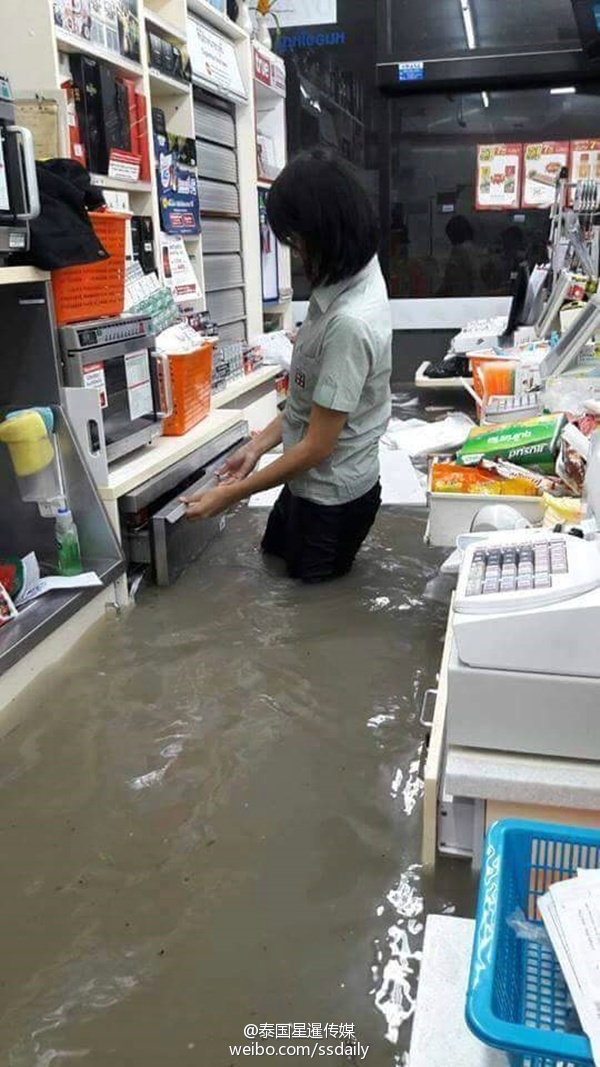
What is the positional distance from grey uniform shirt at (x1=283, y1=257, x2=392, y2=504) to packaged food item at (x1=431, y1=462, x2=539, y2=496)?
1.62ft

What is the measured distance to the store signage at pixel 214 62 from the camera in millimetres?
3789

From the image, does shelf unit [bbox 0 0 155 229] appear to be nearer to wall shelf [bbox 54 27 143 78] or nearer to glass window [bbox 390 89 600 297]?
wall shelf [bbox 54 27 143 78]

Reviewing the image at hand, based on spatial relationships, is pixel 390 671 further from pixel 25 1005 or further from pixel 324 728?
pixel 25 1005

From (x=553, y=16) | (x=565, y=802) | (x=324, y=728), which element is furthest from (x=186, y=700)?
(x=553, y=16)

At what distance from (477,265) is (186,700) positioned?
5533 mm

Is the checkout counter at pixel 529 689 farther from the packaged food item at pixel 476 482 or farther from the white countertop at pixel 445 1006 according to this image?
the packaged food item at pixel 476 482

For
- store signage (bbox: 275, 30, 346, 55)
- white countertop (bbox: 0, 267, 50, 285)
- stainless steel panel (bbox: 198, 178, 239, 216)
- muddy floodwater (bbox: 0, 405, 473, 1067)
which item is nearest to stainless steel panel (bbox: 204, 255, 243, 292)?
stainless steel panel (bbox: 198, 178, 239, 216)

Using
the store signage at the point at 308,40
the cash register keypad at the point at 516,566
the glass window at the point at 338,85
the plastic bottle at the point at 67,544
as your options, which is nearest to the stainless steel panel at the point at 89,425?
the plastic bottle at the point at 67,544

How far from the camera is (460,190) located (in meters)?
6.58

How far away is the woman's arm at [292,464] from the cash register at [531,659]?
1210 millimetres

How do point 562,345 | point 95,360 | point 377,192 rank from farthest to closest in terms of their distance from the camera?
point 377,192, point 562,345, point 95,360

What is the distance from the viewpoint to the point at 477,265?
22.0 ft

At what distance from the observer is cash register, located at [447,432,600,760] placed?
1188mm

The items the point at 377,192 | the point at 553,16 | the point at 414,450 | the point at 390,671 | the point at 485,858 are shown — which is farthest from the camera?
the point at 377,192
